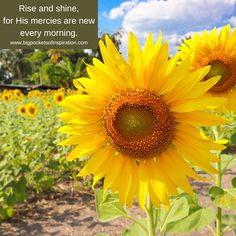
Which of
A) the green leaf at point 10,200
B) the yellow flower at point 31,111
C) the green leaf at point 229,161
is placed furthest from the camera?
the yellow flower at point 31,111

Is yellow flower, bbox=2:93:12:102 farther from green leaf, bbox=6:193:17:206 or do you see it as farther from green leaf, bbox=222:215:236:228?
green leaf, bbox=222:215:236:228

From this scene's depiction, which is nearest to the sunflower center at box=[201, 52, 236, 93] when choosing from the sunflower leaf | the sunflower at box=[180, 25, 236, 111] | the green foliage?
the sunflower at box=[180, 25, 236, 111]

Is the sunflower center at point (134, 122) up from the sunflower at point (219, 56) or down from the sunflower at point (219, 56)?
down

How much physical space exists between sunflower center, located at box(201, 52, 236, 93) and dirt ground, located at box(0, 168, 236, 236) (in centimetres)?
219

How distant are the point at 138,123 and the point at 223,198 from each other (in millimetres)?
555

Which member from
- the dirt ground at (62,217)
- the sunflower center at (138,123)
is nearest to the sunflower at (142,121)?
the sunflower center at (138,123)

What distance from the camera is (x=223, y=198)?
4.65 ft

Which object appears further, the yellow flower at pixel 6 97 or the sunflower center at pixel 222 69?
the yellow flower at pixel 6 97

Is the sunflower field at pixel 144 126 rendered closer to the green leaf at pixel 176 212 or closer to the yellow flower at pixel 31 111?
the green leaf at pixel 176 212

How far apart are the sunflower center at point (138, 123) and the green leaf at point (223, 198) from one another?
45cm

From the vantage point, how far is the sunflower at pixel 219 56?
1448 mm

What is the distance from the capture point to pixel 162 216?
1.43 m

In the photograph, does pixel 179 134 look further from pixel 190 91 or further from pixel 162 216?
pixel 162 216

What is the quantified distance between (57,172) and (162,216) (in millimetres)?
3879
